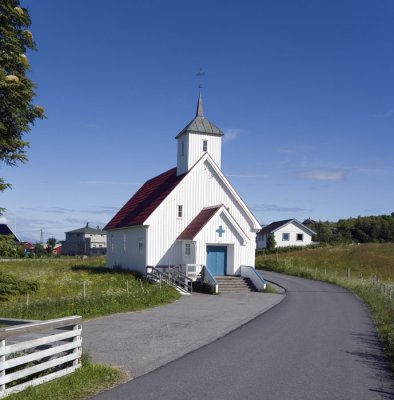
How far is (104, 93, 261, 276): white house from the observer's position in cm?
3145

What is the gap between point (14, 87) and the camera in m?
A: 11.1

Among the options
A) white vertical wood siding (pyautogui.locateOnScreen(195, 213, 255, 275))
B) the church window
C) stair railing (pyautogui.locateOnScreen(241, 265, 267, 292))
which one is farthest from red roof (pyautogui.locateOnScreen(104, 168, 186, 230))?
stair railing (pyautogui.locateOnScreen(241, 265, 267, 292))

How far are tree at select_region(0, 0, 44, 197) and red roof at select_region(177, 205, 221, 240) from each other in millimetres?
19515

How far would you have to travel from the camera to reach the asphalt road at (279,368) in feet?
27.5

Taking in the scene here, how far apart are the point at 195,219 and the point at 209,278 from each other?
5273 millimetres

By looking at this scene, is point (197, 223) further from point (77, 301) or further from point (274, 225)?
point (274, 225)

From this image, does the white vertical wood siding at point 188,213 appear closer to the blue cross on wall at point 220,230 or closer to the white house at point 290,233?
the blue cross on wall at point 220,230

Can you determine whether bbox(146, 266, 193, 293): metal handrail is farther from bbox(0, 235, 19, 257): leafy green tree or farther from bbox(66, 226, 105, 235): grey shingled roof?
bbox(66, 226, 105, 235): grey shingled roof

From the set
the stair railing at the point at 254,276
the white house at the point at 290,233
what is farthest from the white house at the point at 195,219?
the white house at the point at 290,233

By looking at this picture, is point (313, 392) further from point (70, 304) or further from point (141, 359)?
point (70, 304)

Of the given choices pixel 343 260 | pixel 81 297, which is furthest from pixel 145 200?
pixel 343 260

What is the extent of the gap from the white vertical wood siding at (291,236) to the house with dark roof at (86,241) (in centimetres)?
4234

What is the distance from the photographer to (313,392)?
849 cm

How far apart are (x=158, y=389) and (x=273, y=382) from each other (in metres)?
2.07
